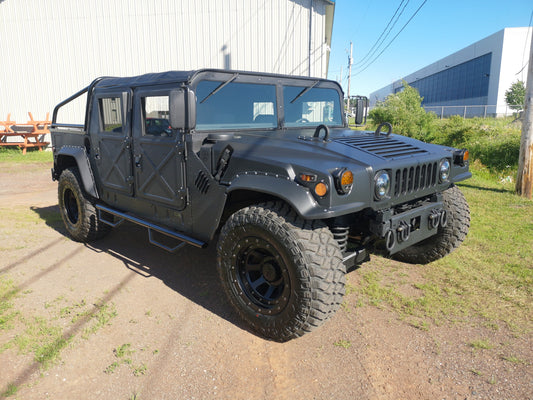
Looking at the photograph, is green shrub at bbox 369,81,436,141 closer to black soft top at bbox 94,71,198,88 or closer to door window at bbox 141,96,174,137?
black soft top at bbox 94,71,198,88

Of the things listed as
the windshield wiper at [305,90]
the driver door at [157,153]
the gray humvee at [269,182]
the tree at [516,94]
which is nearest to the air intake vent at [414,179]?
the gray humvee at [269,182]

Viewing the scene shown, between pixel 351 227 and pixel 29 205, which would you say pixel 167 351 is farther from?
pixel 29 205

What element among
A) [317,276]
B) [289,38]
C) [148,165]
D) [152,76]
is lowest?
[317,276]

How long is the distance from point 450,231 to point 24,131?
1538cm

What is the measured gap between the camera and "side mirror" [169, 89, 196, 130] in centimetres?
294

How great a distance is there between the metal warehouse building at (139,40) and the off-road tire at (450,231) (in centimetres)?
880

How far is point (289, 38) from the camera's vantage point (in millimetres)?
11852

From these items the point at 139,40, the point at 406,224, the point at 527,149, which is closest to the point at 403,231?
the point at 406,224

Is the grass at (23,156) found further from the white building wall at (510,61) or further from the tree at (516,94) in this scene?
the white building wall at (510,61)

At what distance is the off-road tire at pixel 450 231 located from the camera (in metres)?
3.81

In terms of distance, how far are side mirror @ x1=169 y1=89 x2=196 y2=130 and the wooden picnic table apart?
12610 mm

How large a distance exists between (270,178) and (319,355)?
1266 mm

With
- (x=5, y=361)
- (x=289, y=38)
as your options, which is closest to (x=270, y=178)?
(x=5, y=361)

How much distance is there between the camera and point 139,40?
13.2m
